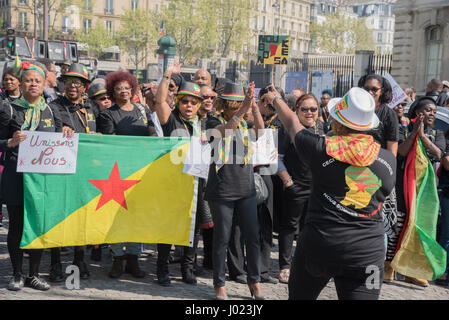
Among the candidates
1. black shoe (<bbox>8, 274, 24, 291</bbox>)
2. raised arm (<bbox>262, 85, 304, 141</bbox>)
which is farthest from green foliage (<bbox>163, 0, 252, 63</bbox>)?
raised arm (<bbox>262, 85, 304, 141</bbox>)

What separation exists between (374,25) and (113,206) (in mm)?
140635

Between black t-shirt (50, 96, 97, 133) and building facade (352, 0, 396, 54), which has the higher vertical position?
building facade (352, 0, 396, 54)

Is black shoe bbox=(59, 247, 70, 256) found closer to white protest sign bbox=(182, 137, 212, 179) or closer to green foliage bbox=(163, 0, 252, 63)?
white protest sign bbox=(182, 137, 212, 179)

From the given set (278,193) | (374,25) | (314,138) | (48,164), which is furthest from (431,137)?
(374,25)

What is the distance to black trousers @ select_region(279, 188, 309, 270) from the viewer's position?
19.8 ft

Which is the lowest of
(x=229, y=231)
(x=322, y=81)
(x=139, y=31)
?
(x=229, y=231)

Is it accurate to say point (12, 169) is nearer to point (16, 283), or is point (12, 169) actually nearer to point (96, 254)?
point (16, 283)

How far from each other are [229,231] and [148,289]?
1.05 metres

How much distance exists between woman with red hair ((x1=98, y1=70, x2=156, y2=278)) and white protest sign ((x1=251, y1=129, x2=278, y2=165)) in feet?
3.72

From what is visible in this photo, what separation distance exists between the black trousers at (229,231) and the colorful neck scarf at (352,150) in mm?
1820

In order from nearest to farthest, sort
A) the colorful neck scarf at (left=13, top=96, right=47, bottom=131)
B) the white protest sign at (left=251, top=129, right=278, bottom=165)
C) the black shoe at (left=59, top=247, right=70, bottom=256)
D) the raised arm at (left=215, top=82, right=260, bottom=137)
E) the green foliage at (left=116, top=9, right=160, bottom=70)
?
the raised arm at (left=215, top=82, right=260, bottom=137) < the colorful neck scarf at (left=13, top=96, right=47, bottom=131) < the white protest sign at (left=251, top=129, right=278, bottom=165) < the black shoe at (left=59, top=247, right=70, bottom=256) < the green foliage at (left=116, top=9, right=160, bottom=70)

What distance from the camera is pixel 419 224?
5.91 meters

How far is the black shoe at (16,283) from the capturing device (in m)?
5.16

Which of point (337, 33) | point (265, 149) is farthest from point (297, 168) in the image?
point (337, 33)
